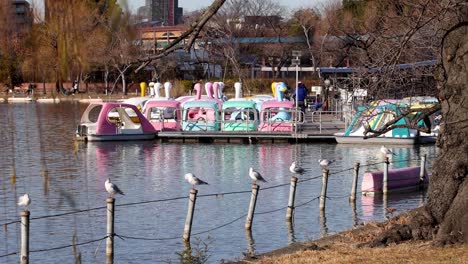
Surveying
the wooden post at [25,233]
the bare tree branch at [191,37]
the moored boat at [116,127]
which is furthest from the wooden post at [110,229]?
the moored boat at [116,127]

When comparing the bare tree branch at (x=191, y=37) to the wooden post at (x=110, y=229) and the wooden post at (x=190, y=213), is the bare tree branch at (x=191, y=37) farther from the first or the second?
the wooden post at (x=190, y=213)

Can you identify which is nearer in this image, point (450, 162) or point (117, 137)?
point (450, 162)

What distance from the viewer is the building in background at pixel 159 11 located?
20.1 ft

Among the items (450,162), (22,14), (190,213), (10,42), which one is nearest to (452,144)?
(450,162)

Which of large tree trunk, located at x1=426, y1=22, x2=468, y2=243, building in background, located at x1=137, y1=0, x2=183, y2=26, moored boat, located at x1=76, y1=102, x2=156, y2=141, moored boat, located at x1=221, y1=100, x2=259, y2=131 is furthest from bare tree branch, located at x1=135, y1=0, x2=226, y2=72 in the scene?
moored boat, located at x1=221, y1=100, x2=259, y2=131

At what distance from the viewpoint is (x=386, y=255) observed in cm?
1134

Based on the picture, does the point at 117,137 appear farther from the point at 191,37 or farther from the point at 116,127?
the point at 191,37

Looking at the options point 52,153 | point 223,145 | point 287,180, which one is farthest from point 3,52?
point 223,145

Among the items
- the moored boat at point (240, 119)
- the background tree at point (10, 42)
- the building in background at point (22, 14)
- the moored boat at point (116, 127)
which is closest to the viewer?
the background tree at point (10, 42)

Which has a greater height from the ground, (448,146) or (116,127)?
(448,146)

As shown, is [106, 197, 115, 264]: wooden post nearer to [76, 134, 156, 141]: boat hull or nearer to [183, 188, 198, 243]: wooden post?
[183, 188, 198, 243]: wooden post

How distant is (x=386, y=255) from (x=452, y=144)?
2.20 meters

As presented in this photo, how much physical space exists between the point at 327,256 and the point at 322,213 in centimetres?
847

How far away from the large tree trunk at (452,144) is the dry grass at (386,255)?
58cm
